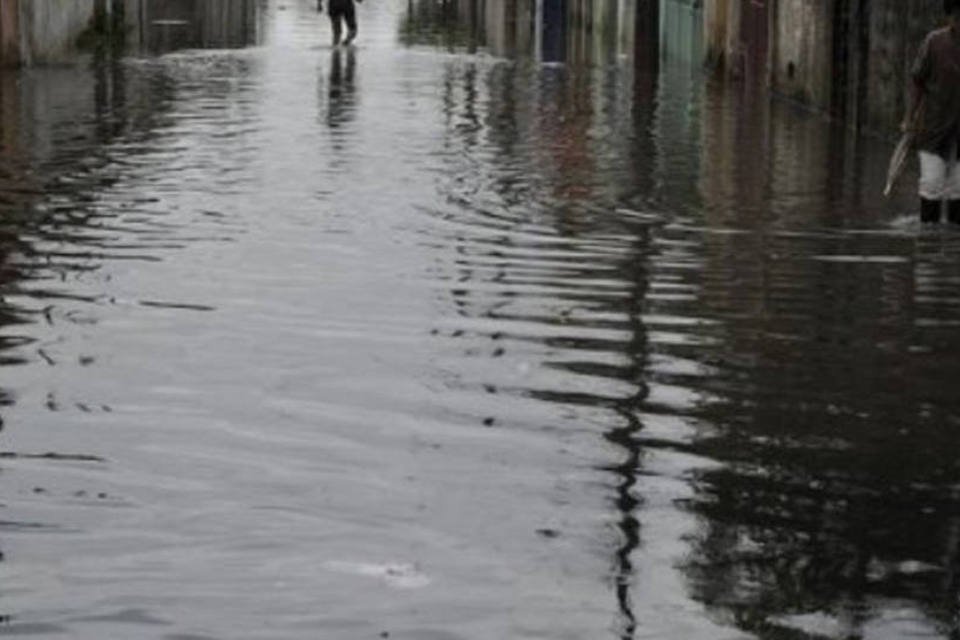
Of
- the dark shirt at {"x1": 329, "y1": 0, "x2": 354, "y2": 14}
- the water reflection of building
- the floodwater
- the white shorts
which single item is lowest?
→ the floodwater

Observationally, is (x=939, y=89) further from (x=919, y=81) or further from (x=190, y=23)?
(x=190, y=23)

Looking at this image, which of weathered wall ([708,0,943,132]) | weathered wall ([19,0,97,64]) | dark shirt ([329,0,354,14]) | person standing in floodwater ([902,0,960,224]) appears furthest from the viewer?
dark shirt ([329,0,354,14])

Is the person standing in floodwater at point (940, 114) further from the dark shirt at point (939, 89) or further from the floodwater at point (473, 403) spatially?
the floodwater at point (473, 403)

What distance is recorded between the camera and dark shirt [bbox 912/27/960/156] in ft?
45.2

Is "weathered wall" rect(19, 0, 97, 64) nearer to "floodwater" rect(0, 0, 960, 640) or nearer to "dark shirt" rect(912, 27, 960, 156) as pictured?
"floodwater" rect(0, 0, 960, 640)

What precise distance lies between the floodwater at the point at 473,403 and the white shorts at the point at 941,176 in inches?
11.7

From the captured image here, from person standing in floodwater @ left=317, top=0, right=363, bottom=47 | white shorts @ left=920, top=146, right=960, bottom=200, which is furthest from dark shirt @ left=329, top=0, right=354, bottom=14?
white shorts @ left=920, top=146, right=960, bottom=200

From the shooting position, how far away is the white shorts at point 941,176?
46.0 ft

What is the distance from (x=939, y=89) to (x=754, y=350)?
193 inches

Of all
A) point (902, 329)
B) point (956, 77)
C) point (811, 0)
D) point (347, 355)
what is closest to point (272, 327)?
point (347, 355)

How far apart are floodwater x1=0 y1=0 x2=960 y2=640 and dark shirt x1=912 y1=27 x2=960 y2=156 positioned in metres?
0.65

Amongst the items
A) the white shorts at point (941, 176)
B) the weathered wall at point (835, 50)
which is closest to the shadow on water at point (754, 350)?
the white shorts at point (941, 176)

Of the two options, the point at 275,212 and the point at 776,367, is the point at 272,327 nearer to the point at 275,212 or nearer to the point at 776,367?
the point at 776,367

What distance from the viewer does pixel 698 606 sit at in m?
5.69
